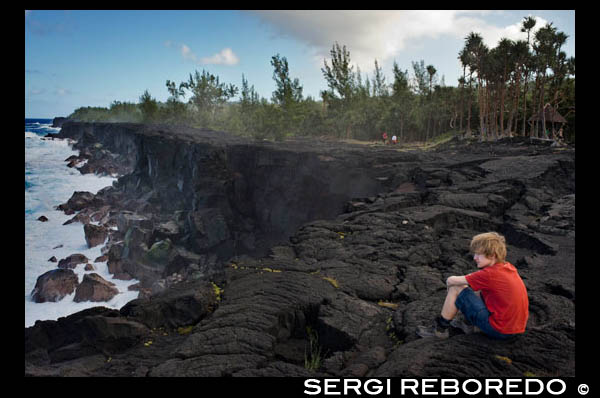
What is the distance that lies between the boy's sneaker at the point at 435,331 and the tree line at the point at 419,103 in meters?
31.4

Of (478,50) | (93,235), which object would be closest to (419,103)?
(478,50)

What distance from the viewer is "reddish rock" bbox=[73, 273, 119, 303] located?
2531 cm

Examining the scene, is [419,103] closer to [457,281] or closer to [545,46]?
[545,46]

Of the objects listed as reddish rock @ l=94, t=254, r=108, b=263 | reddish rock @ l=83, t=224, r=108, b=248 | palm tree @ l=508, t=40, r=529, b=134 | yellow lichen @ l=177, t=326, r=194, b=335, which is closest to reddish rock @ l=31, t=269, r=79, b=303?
reddish rock @ l=94, t=254, r=108, b=263

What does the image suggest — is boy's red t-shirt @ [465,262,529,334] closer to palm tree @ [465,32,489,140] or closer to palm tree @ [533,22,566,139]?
palm tree @ [533,22,566,139]

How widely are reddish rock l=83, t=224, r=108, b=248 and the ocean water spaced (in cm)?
56

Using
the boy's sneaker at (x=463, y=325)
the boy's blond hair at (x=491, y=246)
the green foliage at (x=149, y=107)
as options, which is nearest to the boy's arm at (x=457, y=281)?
the boy's blond hair at (x=491, y=246)

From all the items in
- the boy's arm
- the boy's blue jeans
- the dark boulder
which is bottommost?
the dark boulder

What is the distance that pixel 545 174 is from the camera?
16.1 meters

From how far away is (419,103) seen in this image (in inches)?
2120

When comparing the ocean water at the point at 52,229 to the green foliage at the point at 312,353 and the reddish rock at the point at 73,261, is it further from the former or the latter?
the green foliage at the point at 312,353
